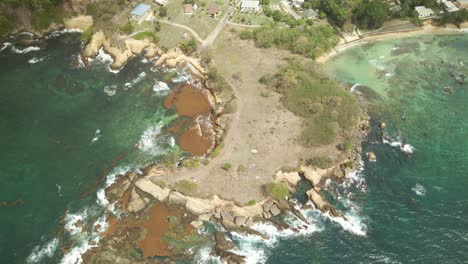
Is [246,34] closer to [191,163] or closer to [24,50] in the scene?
[191,163]

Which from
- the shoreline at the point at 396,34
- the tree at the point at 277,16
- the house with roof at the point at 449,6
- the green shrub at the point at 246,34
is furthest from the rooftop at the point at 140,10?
the house with roof at the point at 449,6

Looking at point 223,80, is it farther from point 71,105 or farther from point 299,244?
point 299,244

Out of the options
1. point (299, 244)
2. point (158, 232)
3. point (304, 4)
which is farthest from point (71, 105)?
point (304, 4)

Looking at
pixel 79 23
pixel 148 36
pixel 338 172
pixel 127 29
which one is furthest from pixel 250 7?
pixel 338 172

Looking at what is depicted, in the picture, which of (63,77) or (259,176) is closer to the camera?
(259,176)

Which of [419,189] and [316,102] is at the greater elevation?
[316,102]

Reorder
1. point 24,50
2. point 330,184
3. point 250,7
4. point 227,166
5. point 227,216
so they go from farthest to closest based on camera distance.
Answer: point 250,7, point 24,50, point 330,184, point 227,166, point 227,216
